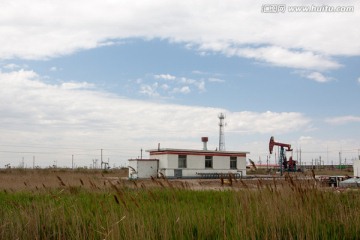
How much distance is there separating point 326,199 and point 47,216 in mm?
4534

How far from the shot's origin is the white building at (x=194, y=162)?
124 feet

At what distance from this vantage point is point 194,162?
129 feet

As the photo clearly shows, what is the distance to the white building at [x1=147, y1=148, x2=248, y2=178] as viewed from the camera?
37.7 meters

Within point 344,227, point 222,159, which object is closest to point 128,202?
point 344,227

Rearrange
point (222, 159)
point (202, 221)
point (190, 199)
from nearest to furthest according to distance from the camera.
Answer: point (202, 221)
point (190, 199)
point (222, 159)

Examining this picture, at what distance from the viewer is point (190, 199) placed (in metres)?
9.53

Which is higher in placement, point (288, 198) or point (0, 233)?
point (288, 198)

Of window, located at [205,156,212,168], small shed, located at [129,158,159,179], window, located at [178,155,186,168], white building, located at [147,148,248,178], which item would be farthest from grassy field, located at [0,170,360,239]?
window, located at [205,156,212,168]

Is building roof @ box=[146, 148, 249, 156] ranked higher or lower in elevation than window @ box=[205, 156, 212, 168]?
higher

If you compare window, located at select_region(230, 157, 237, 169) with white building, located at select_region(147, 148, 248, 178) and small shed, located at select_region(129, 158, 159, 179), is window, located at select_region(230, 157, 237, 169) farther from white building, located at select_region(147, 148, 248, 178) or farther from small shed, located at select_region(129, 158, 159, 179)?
small shed, located at select_region(129, 158, 159, 179)

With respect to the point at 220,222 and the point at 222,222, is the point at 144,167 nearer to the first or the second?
the point at 220,222

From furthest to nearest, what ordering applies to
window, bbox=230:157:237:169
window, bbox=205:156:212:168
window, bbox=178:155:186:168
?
window, bbox=230:157:237:169, window, bbox=205:156:212:168, window, bbox=178:155:186:168

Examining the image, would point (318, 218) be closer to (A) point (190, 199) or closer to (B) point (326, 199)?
(B) point (326, 199)

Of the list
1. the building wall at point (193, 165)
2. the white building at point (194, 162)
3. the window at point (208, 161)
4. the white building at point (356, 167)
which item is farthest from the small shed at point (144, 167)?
the white building at point (356, 167)
